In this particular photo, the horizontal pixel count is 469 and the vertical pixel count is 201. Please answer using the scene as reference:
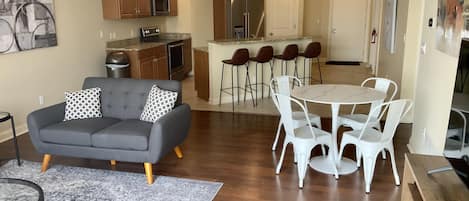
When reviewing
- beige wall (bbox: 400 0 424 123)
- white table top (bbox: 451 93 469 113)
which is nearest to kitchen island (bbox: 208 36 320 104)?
beige wall (bbox: 400 0 424 123)

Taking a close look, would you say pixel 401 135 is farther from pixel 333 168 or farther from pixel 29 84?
pixel 29 84

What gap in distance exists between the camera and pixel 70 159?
402 centimetres

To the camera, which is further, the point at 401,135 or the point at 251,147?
the point at 401,135

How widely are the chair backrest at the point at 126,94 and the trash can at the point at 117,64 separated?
2158 millimetres

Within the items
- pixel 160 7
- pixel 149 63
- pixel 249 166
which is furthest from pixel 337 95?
pixel 160 7

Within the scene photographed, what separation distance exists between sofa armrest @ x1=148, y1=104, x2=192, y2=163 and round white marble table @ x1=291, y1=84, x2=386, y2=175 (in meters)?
1.07

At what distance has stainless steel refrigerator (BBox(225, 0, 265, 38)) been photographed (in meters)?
8.49

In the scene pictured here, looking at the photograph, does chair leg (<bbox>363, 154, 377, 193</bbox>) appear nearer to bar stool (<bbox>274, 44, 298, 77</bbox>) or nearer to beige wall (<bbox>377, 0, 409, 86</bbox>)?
beige wall (<bbox>377, 0, 409, 86</bbox>)

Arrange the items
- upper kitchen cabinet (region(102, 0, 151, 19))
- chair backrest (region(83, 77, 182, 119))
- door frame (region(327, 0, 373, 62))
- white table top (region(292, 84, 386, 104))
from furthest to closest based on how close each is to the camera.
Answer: door frame (region(327, 0, 373, 62)) → upper kitchen cabinet (region(102, 0, 151, 19)) → chair backrest (region(83, 77, 182, 119)) → white table top (region(292, 84, 386, 104))

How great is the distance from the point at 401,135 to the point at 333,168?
1493mm

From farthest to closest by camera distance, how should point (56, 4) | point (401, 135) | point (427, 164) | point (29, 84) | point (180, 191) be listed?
point (56, 4)
point (29, 84)
point (401, 135)
point (180, 191)
point (427, 164)

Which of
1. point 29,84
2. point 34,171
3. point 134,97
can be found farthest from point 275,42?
point 34,171

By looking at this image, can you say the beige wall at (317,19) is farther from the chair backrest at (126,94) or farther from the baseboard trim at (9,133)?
the baseboard trim at (9,133)

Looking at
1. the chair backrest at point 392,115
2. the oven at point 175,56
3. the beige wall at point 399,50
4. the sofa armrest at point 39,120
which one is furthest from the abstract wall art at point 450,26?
the oven at point 175,56
